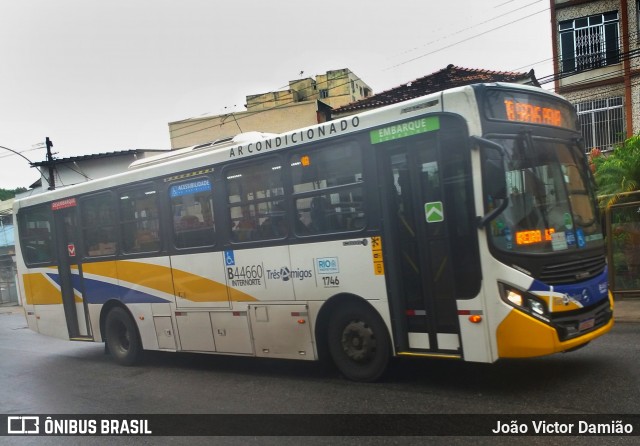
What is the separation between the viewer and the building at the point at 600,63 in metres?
20.3

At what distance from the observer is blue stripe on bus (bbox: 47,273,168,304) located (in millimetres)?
8969

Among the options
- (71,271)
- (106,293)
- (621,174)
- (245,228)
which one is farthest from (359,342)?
(621,174)

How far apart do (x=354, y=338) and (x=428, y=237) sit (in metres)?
1.56

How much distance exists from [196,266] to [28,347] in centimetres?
699

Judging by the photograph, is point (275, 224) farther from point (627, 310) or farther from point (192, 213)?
point (627, 310)

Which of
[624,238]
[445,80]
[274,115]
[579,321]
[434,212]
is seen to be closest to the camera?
[579,321]

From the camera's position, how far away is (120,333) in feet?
31.6

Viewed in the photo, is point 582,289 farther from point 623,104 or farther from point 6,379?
point 623,104

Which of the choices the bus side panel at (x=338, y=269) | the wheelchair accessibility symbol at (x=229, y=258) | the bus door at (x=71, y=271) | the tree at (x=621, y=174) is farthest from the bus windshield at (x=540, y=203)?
the bus door at (x=71, y=271)

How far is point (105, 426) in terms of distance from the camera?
5.91m

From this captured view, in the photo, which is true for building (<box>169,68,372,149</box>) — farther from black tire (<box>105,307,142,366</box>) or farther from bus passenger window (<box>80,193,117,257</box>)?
black tire (<box>105,307,142,366</box>)

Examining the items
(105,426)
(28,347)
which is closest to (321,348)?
(105,426)

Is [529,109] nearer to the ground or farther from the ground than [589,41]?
nearer to the ground

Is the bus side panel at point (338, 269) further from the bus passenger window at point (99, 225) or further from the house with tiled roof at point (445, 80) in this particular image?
the house with tiled roof at point (445, 80)
